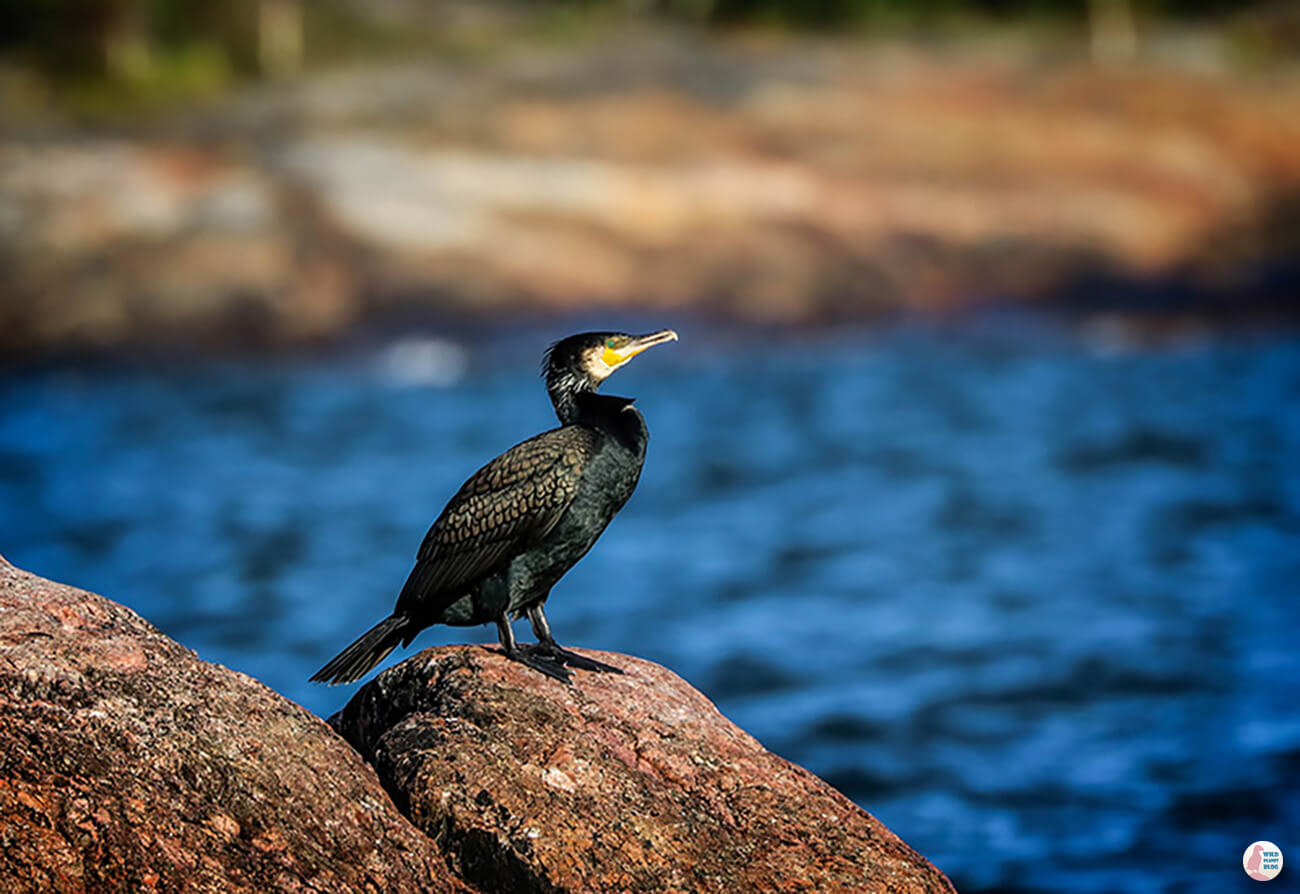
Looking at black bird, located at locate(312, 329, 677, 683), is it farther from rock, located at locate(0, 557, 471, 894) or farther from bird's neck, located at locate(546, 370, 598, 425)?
rock, located at locate(0, 557, 471, 894)

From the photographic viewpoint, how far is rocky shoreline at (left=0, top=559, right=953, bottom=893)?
13.5 ft

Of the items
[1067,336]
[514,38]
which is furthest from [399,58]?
[1067,336]

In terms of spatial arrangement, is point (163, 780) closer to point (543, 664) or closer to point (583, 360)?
point (543, 664)

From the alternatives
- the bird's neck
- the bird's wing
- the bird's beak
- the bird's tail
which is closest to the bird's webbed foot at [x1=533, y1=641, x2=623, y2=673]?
the bird's wing

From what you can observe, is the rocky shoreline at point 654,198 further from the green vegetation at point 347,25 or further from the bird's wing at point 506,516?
the bird's wing at point 506,516

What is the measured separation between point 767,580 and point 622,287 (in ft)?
27.3

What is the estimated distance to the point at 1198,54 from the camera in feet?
93.5

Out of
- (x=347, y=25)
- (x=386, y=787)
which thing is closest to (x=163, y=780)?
(x=386, y=787)

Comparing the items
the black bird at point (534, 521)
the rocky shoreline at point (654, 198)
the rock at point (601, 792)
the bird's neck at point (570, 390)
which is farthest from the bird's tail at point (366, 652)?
the rocky shoreline at point (654, 198)

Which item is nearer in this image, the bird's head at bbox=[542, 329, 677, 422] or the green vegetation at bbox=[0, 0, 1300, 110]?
the bird's head at bbox=[542, 329, 677, 422]

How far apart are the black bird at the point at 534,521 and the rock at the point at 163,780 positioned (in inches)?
26.3

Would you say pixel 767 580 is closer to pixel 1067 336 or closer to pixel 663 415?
pixel 663 415

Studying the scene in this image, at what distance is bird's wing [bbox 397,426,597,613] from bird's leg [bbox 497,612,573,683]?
204 mm

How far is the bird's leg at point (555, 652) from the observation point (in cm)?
540
